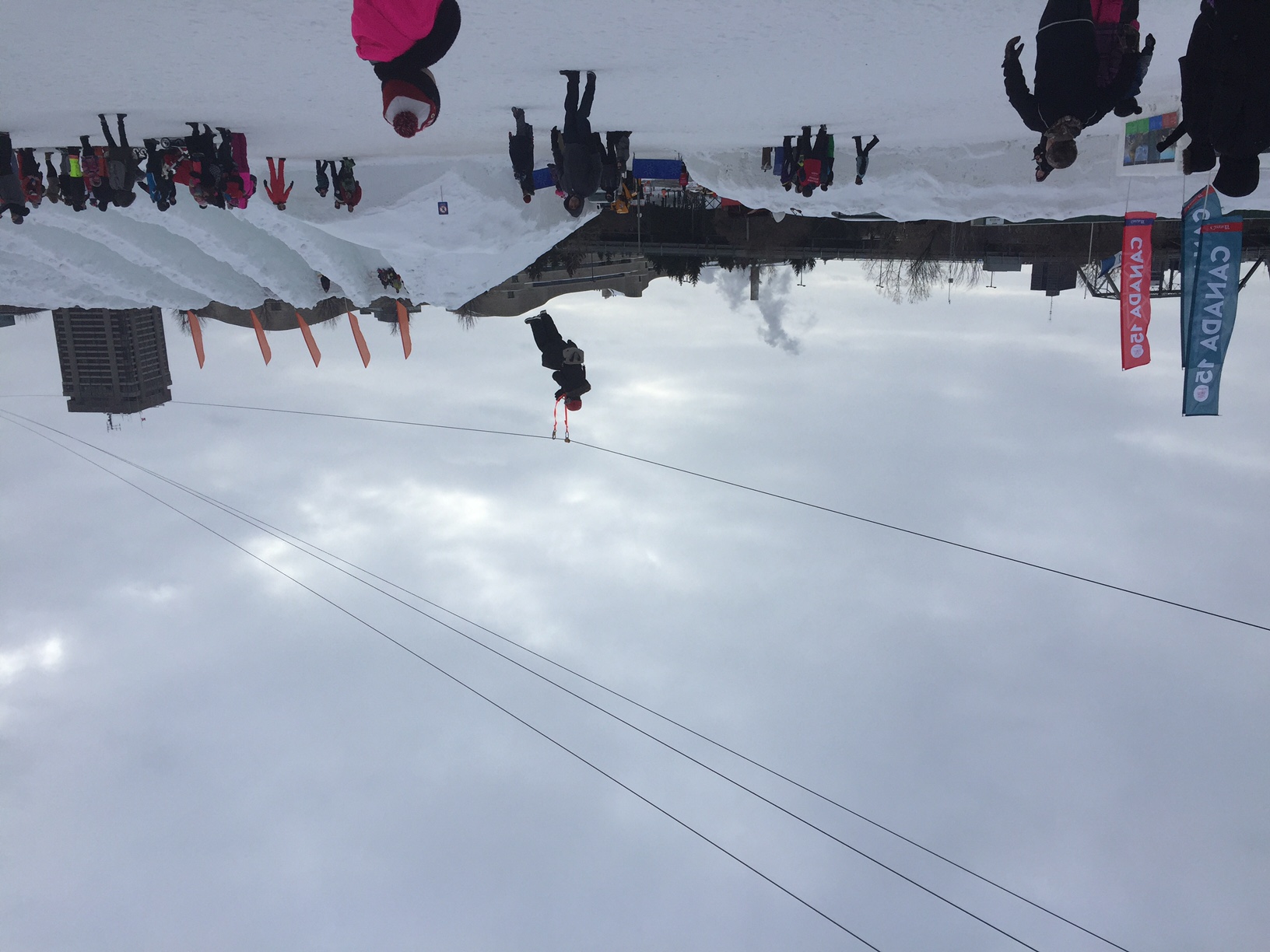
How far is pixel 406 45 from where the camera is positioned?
3633mm

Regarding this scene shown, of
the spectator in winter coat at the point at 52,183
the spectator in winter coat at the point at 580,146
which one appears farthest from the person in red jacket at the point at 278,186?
the spectator in winter coat at the point at 580,146

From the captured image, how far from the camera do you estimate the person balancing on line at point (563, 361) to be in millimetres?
9695

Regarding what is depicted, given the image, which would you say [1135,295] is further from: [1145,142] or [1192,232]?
[1145,142]

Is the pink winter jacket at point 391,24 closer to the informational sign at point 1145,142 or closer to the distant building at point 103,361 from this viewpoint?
the informational sign at point 1145,142

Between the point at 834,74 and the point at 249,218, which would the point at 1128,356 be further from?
the point at 249,218

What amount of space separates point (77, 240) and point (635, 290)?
14.3 m

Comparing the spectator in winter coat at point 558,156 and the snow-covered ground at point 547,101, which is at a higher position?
the snow-covered ground at point 547,101

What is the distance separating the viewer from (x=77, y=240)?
55.3 feet

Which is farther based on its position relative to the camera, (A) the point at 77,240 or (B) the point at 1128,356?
(A) the point at 77,240

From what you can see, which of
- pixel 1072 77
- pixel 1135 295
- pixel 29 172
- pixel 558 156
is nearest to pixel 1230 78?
pixel 1072 77

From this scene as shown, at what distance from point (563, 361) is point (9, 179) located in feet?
24.0

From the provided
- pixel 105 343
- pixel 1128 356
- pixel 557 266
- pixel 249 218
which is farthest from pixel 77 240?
pixel 105 343

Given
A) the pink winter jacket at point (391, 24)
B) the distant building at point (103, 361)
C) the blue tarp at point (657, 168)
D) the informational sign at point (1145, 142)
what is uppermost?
the blue tarp at point (657, 168)

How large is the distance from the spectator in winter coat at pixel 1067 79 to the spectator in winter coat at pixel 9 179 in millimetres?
11010
